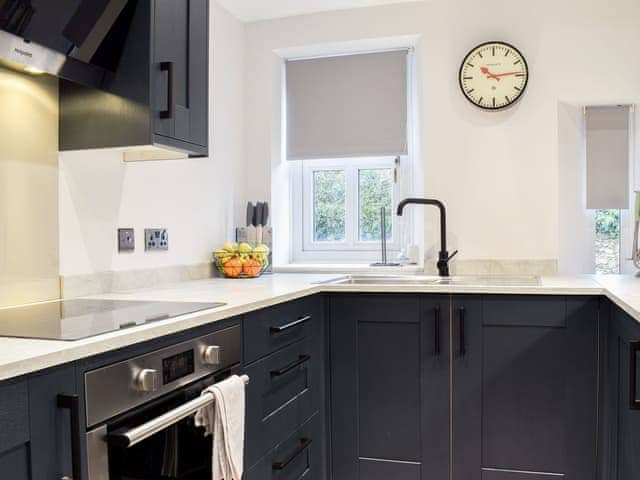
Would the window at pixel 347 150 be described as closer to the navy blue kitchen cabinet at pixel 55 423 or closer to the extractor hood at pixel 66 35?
the extractor hood at pixel 66 35

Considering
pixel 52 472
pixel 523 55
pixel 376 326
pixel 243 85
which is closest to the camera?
A: pixel 52 472

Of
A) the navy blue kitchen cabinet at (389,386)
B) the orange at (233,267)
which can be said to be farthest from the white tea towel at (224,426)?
the orange at (233,267)

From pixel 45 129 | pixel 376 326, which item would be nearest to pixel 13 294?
pixel 45 129

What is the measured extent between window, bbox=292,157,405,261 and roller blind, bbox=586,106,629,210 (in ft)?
3.06

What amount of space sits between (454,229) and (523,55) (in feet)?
2.89

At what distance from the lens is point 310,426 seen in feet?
7.16

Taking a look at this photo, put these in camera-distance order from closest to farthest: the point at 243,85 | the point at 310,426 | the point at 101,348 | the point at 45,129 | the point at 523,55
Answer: the point at 101,348 < the point at 45,129 < the point at 310,426 < the point at 523,55 < the point at 243,85

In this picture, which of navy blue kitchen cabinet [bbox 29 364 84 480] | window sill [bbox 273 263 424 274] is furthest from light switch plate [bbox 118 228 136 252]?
navy blue kitchen cabinet [bbox 29 364 84 480]

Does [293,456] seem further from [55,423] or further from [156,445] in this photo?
[55,423]

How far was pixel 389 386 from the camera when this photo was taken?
2.31m

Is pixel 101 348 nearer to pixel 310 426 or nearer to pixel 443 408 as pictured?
pixel 310 426

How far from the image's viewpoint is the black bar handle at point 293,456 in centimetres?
185

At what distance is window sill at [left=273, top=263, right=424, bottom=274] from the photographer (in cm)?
287

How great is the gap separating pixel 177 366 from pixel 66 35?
0.89m
